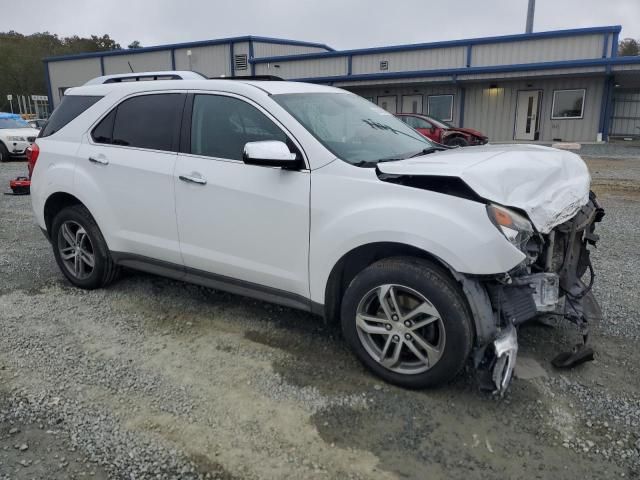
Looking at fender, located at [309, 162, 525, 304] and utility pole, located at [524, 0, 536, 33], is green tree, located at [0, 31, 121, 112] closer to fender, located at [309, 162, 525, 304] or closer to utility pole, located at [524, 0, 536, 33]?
utility pole, located at [524, 0, 536, 33]

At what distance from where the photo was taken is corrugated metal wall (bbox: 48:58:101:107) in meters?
37.2

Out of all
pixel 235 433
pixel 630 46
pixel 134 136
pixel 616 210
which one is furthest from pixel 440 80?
pixel 630 46

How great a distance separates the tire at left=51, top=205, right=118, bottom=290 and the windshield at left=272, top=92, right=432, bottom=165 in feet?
7.12

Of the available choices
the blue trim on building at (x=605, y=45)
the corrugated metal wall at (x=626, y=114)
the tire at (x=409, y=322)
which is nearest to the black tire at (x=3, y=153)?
the tire at (x=409, y=322)

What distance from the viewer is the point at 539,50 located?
22.0m

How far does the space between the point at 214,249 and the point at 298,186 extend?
888 millimetres

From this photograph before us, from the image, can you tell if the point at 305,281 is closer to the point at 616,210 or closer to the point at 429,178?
the point at 429,178

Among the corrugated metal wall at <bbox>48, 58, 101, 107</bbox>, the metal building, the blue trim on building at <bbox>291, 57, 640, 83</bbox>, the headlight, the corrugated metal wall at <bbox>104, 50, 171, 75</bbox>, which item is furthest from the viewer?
the corrugated metal wall at <bbox>48, 58, 101, 107</bbox>

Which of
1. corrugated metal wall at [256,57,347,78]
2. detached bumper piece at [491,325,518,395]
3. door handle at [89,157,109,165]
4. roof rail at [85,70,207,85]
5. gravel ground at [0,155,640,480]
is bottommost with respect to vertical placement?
gravel ground at [0,155,640,480]

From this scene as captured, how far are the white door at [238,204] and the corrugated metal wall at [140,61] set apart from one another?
32768 millimetres

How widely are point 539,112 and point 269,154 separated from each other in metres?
23.1

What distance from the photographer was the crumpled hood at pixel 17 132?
17656mm

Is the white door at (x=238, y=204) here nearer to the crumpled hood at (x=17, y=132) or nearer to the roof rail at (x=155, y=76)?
the roof rail at (x=155, y=76)

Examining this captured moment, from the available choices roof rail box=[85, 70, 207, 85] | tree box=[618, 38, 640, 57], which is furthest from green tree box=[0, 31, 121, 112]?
roof rail box=[85, 70, 207, 85]
